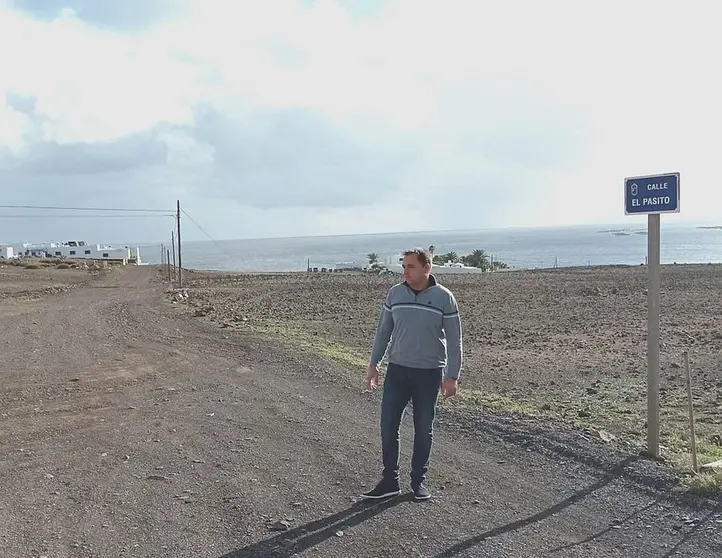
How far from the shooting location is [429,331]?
469cm

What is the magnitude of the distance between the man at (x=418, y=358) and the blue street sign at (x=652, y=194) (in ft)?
5.97

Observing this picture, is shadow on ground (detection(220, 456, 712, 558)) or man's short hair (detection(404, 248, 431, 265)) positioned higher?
man's short hair (detection(404, 248, 431, 265))

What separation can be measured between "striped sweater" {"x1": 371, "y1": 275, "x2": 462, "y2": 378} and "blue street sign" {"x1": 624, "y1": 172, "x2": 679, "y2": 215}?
1831 mm

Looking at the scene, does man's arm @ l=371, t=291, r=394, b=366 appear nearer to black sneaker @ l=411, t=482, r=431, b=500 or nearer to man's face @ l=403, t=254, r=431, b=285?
man's face @ l=403, t=254, r=431, b=285

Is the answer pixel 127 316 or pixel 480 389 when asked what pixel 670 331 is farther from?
pixel 127 316

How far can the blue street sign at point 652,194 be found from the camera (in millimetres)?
5156

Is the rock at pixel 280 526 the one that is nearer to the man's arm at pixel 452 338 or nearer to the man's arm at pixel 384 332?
the man's arm at pixel 384 332

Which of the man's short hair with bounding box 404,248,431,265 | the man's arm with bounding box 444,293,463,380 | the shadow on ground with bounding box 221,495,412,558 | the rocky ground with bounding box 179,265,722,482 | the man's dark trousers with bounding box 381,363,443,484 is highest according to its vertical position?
the man's short hair with bounding box 404,248,431,265

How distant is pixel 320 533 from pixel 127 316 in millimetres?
16114

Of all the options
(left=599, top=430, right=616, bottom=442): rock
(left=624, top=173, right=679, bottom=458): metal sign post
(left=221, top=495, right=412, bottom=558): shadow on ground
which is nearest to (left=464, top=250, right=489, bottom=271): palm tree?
(left=599, top=430, right=616, bottom=442): rock

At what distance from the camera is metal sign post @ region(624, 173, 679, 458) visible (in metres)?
5.19

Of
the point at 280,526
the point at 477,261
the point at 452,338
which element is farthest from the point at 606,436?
the point at 477,261

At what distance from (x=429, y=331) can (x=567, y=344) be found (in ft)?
34.0

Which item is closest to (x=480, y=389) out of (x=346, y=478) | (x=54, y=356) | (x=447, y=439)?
(x=447, y=439)
